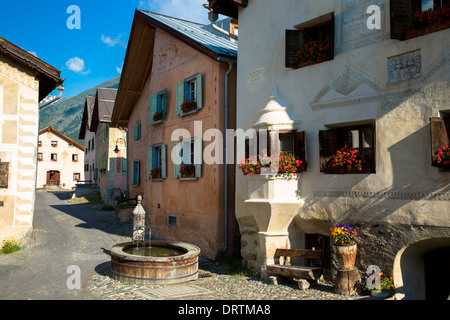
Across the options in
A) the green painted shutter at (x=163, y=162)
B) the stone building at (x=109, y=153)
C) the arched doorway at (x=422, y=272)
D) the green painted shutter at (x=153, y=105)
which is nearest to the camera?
the arched doorway at (x=422, y=272)

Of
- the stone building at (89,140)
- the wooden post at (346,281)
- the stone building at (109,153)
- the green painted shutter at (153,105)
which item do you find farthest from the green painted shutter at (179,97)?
the stone building at (89,140)

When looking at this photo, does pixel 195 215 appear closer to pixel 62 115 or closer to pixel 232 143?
pixel 232 143

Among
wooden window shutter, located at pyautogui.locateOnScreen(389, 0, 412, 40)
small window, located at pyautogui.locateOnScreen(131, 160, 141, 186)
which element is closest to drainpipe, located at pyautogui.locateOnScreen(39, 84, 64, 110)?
small window, located at pyautogui.locateOnScreen(131, 160, 141, 186)

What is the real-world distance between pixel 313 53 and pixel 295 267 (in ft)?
17.1

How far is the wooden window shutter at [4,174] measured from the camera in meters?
13.2

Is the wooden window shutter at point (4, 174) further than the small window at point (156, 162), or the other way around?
the small window at point (156, 162)

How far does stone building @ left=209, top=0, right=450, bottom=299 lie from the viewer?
8.41 meters

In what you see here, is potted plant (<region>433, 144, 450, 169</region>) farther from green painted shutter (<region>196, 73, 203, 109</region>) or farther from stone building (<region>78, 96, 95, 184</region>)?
stone building (<region>78, 96, 95, 184</region>)

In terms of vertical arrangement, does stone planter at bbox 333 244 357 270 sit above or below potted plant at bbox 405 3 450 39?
below

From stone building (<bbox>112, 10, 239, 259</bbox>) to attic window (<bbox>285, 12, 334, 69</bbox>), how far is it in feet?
9.80

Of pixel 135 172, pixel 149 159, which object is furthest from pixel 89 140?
pixel 149 159

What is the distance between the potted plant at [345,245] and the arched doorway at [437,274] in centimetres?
169

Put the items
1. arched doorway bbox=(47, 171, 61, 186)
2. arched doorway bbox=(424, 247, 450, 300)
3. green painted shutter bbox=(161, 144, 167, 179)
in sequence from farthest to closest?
A: arched doorway bbox=(47, 171, 61, 186), green painted shutter bbox=(161, 144, 167, 179), arched doorway bbox=(424, 247, 450, 300)

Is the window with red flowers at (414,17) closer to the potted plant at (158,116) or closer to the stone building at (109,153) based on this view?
the potted plant at (158,116)
